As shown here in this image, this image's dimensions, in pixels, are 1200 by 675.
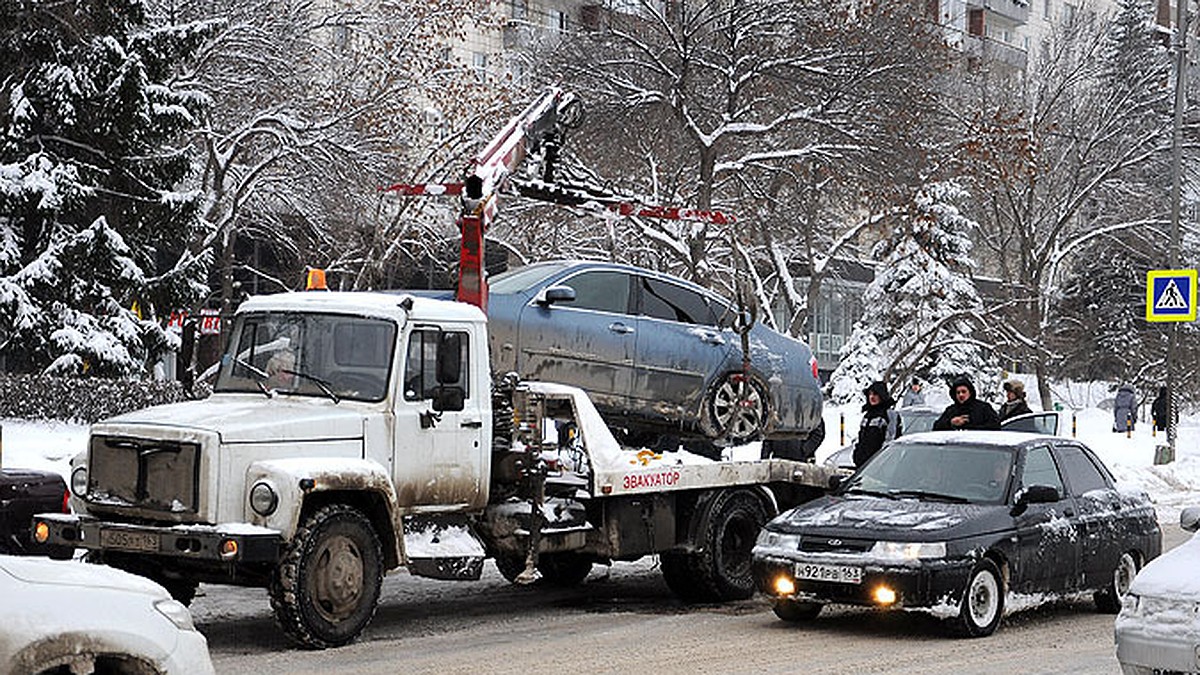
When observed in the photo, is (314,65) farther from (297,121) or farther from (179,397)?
(179,397)

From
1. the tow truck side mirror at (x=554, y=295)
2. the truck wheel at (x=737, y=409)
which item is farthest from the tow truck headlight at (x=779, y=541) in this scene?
the truck wheel at (x=737, y=409)

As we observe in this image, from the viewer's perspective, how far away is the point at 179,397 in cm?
2494

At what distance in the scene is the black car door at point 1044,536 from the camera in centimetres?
1200

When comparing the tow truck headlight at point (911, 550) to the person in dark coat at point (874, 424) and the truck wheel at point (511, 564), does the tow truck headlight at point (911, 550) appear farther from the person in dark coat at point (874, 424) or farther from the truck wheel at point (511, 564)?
the person in dark coat at point (874, 424)

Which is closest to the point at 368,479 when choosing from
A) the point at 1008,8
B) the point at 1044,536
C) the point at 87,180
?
the point at 1044,536

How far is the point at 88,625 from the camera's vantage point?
5.42m

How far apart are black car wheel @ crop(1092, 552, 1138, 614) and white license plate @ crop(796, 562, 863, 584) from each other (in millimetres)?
2632

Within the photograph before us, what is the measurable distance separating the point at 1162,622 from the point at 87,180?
22700 millimetres

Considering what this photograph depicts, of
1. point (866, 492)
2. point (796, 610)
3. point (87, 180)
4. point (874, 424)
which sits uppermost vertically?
point (87, 180)

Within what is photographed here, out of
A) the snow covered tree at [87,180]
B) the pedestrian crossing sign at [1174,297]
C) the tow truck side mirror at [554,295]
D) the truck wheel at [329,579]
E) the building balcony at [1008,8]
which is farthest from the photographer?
the building balcony at [1008,8]

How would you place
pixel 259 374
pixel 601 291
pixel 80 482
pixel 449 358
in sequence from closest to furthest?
pixel 80 482 → pixel 259 374 → pixel 449 358 → pixel 601 291

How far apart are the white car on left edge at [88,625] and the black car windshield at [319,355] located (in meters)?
5.66

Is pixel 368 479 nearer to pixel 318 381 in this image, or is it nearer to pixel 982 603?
pixel 318 381

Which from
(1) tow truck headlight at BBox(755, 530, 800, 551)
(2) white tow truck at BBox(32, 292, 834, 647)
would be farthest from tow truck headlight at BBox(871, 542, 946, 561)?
(2) white tow truck at BBox(32, 292, 834, 647)
